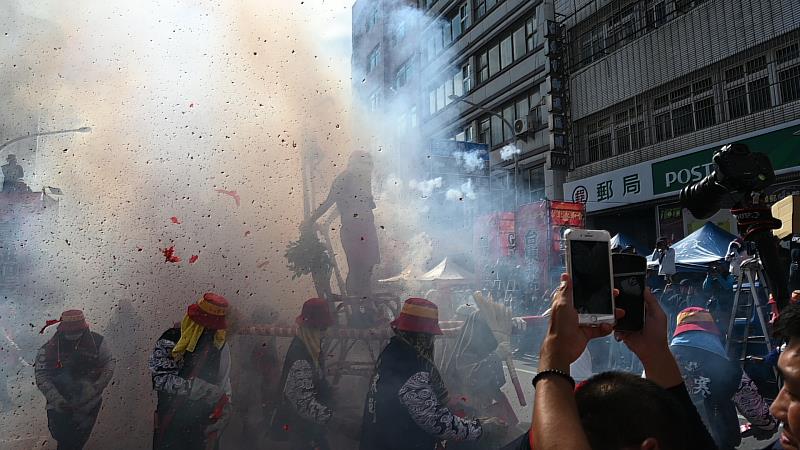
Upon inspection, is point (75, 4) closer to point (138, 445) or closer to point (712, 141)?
point (138, 445)

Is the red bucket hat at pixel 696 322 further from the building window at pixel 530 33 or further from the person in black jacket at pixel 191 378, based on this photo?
the building window at pixel 530 33

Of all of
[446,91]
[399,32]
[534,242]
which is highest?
[446,91]

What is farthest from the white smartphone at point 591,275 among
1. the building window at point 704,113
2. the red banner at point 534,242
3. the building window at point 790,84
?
the building window at point 704,113

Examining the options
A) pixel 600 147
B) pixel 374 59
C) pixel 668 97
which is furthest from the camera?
pixel 600 147

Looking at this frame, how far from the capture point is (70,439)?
3.99m

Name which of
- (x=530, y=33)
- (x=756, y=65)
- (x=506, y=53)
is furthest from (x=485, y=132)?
A: (x=756, y=65)

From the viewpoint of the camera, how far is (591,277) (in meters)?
1.23

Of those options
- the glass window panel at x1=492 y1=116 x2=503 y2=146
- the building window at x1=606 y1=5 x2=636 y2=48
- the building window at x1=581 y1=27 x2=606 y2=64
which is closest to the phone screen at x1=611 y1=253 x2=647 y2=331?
the building window at x1=606 y1=5 x2=636 y2=48

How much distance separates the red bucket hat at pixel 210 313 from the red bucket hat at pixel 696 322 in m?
2.83

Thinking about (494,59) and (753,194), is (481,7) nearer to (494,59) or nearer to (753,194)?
(494,59)

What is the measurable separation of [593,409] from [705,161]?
1302 cm

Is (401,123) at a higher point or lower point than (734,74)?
lower

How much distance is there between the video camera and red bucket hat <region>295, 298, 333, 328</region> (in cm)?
253

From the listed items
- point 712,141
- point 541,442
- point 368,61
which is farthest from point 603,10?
point 541,442
